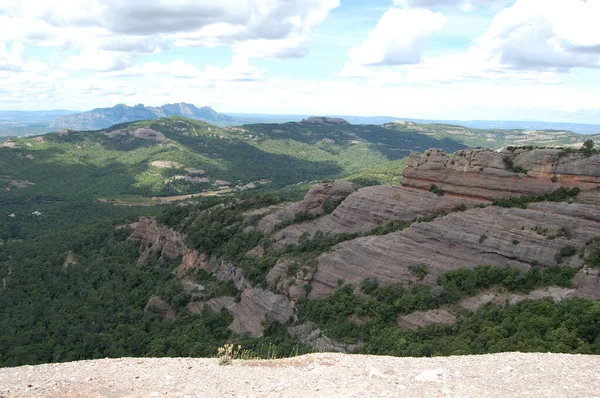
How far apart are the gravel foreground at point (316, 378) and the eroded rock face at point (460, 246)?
21.2 metres

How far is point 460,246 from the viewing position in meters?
42.3

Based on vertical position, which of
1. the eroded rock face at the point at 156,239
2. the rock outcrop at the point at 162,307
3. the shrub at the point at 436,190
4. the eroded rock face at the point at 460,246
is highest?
the shrub at the point at 436,190

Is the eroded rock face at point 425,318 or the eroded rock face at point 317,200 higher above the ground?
the eroded rock face at point 317,200

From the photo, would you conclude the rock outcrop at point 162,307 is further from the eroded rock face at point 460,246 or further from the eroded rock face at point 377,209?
the eroded rock face at point 460,246

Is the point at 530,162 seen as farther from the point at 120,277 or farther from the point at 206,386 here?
the point at 120,277

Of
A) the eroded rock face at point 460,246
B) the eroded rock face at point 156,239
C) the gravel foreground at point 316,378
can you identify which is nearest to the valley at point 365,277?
the eroded rock face at point 460,246

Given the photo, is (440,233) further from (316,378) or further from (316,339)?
(316,378)

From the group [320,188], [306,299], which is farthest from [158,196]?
[306,299]

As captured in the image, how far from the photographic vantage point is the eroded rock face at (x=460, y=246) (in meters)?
38.7

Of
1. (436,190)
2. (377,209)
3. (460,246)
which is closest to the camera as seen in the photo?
(460,246)

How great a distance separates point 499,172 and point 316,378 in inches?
1437

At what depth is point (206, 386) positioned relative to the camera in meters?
16.7

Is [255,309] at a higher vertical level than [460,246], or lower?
lower

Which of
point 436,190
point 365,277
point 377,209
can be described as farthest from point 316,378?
point 436,190
